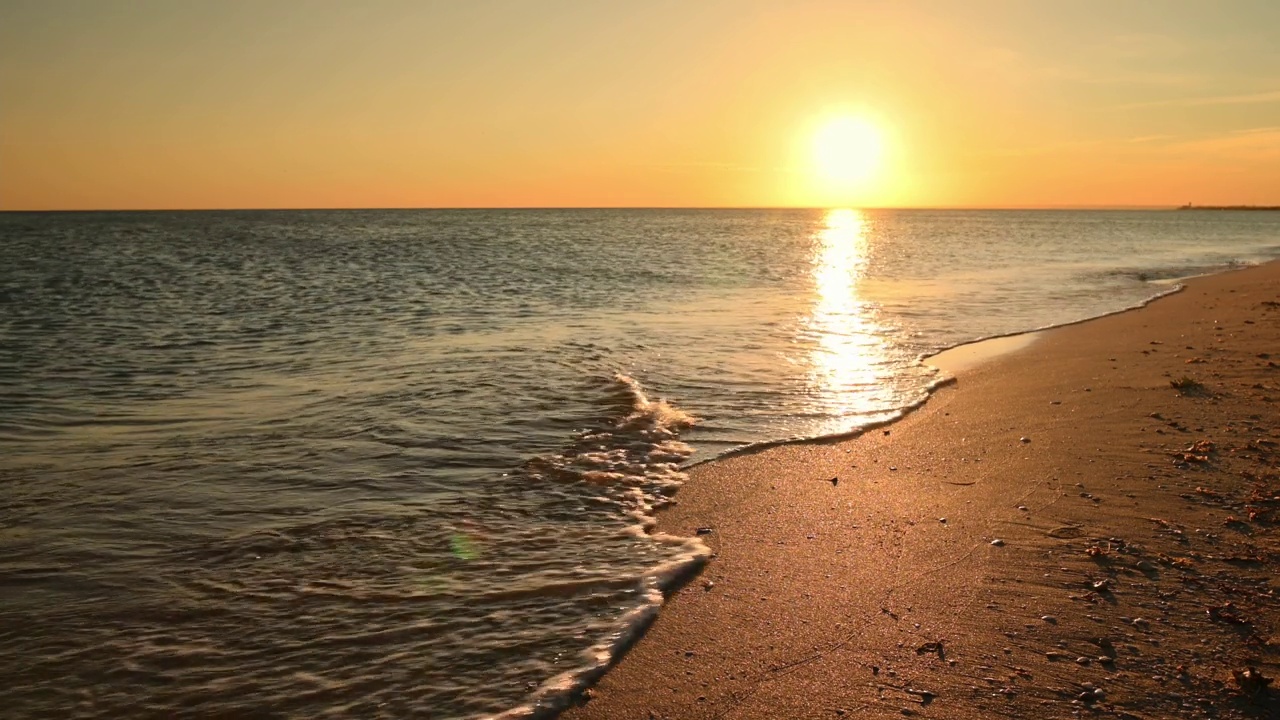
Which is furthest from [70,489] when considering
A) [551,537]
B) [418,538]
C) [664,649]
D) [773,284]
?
[773,284]

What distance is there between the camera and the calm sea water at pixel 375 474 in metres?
4.48

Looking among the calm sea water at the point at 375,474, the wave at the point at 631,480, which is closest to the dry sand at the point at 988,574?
the wave at the point at 631,480

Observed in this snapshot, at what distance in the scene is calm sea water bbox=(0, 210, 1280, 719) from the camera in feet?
14.7

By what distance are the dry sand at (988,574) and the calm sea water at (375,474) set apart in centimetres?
54

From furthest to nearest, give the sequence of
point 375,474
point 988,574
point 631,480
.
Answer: point 375,474 → point 631,480 → point 988,574

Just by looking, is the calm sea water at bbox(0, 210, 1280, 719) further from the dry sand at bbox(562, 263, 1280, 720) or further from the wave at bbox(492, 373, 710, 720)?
the dry sand at bbox(562, 263, 1280, 720)

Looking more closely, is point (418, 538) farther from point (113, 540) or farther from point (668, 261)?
point (668, 261)

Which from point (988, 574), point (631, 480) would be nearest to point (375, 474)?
point (631, 480)

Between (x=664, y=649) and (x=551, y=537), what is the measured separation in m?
1.96

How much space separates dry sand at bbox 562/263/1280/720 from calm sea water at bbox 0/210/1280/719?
0.54 metres

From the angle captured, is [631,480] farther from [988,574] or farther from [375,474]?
[988,574]

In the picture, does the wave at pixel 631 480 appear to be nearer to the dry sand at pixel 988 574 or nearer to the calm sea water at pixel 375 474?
the calm sea water at pixel 375 474

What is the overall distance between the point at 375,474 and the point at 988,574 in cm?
534

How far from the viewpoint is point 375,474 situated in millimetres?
7777
